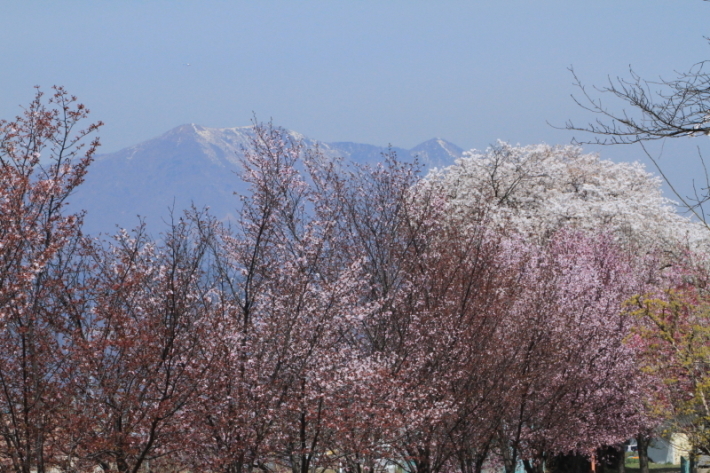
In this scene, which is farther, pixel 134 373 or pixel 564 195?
pixel 564 195

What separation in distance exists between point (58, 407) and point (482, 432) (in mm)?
8588

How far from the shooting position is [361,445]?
12.5 meters

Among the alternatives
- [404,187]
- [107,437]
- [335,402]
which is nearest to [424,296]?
[404,187]

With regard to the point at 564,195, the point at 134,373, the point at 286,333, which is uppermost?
the point at 564,195

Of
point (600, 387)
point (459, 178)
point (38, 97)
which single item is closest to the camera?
point (38, 97)

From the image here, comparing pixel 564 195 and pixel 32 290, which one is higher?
pixel 564 195

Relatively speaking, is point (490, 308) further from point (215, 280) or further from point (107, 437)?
point (107, 437)

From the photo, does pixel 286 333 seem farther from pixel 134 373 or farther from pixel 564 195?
pixel 564 195

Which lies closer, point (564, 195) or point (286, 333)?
point (286, 333)

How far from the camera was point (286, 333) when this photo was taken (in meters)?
11.6

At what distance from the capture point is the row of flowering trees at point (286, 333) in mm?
10180

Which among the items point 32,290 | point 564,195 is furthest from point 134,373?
point 564,195

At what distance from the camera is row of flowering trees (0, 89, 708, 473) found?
10.2 m

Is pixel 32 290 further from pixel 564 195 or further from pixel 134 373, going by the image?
pixel 564 195
